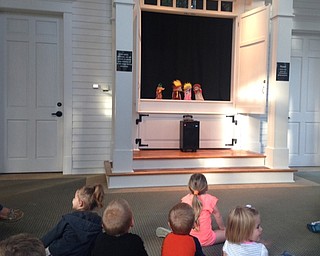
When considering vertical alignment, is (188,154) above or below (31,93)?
below

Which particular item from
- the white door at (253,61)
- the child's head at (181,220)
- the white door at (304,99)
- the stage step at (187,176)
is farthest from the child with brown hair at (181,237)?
the white door at (304,99)

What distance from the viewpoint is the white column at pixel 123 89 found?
4656 millimetres

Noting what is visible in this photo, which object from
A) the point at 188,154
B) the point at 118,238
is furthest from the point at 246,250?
the point at 188,154

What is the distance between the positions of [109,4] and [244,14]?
2159 millimetres

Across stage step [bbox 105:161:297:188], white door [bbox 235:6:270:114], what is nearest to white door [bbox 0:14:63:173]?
stage step [bbox 105:161:297:188]

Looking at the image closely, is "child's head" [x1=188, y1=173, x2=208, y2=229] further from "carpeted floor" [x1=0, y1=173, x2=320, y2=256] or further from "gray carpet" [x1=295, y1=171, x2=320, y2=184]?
"gray carpet" [x1=295, y1=171, x2=320, y2=184]

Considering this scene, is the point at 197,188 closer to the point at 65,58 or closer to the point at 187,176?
the point at 187,176

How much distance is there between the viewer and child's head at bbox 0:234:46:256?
1133mm

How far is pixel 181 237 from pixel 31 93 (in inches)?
172

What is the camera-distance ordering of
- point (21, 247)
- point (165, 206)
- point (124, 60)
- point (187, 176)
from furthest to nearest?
1. point (187, 176)
2. point (124, 60)
3. point (165, 206)
4. point (21, 247)

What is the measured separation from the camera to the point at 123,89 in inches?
184

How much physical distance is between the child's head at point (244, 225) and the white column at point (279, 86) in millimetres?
3554

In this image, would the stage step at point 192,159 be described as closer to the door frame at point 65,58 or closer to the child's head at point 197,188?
the door frame at point 65,58

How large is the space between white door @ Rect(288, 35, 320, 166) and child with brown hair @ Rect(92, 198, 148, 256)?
17.7ft
